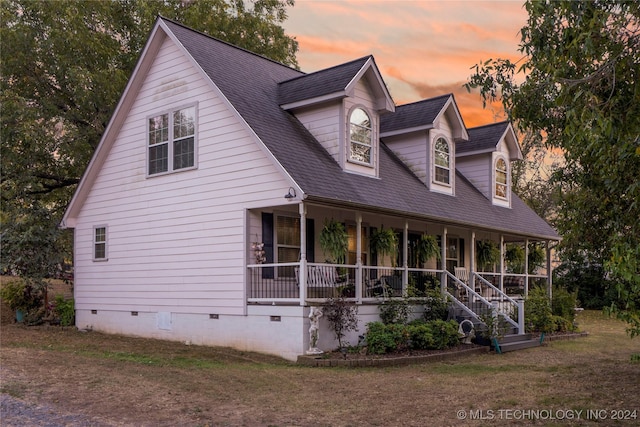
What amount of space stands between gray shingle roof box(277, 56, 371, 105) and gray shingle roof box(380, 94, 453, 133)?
3.75 m

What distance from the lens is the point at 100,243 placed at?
63.7 feet

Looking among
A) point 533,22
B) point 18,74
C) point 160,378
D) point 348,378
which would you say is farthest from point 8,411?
point 18,74

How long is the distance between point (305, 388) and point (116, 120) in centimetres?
1132

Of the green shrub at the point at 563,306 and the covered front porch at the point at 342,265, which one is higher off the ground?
the covered front porch at the point at 342,265

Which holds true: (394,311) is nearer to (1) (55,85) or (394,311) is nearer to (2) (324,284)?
(2) (324,284)

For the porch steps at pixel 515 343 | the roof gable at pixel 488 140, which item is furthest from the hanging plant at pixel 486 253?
the porch steps at pixel 515 343

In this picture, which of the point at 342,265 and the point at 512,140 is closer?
the point at 342,265

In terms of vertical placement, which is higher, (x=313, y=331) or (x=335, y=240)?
(x=335, y=240)

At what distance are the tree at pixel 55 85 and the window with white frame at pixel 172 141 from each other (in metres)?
6.23

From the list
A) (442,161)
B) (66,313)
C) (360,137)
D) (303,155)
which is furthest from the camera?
(442,161)

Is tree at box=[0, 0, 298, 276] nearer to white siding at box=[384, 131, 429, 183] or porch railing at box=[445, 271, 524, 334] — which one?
white siding at box=[384, 131, 429, 183]

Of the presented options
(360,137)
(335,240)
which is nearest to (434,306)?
(335,240)

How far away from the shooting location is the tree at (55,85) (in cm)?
2253

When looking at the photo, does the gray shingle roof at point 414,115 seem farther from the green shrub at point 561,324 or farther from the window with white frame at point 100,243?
the window with white frame at point 100,243
